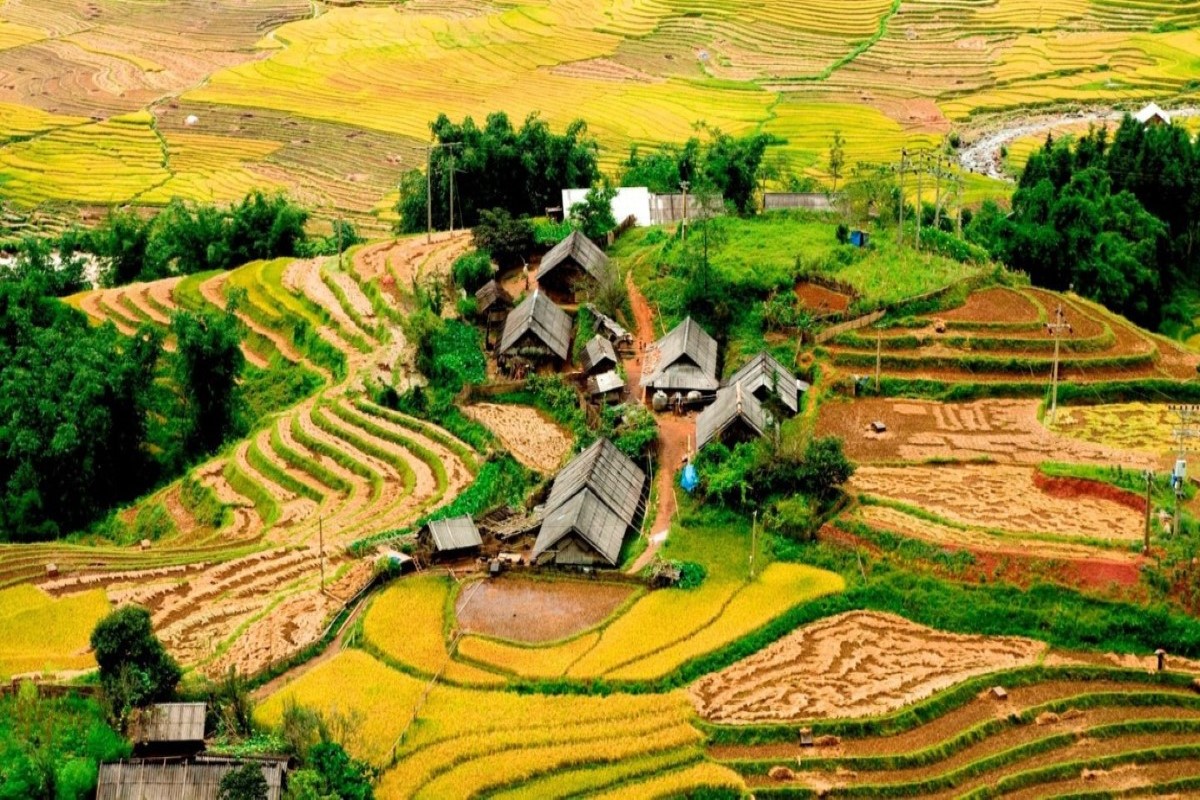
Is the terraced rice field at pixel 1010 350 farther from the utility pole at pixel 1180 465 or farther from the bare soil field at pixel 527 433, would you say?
the bare soil field at pixel 527 433

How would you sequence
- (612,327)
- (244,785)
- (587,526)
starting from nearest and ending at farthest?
(244,785) < (587,526) < (612,327)

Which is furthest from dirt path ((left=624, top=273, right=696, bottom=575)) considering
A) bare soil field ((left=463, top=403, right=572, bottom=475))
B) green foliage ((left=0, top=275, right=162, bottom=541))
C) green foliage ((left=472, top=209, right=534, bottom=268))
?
green foliage ((left=0, top=275, right=162, bottom=541))

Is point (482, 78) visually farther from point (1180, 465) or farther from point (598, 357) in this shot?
point (1180, 465)

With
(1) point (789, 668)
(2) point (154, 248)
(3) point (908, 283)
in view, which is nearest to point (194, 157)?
(2) point (154, 248)

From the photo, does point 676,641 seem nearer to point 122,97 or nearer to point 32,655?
point 32,655

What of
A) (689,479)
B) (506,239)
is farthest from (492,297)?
(689,479)
